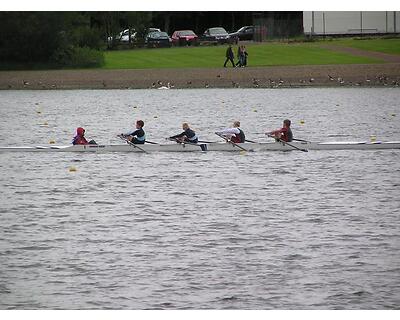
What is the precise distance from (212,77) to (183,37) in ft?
34.7

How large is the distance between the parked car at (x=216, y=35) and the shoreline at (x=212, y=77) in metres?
2.08

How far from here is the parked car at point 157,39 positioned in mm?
18977

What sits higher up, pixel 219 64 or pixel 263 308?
pixel 219 64

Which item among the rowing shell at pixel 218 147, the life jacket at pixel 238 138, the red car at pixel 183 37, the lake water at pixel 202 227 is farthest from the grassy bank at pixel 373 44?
the life jacket at pixel 238 138

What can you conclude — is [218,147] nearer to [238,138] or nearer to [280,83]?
[238,138]

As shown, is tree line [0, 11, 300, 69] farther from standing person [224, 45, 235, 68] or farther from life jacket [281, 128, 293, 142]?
life jacket [281, 128, 293, 142]

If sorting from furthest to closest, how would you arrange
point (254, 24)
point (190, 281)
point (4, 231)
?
point (254, 24) → point (4, 231) → point (190, 281)

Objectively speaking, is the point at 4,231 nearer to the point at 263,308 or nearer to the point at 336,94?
the point at 263,308

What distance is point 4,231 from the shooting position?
1249cm

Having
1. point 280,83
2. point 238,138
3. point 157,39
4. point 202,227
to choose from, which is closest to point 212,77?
point 280,83

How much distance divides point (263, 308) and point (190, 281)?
111cm
